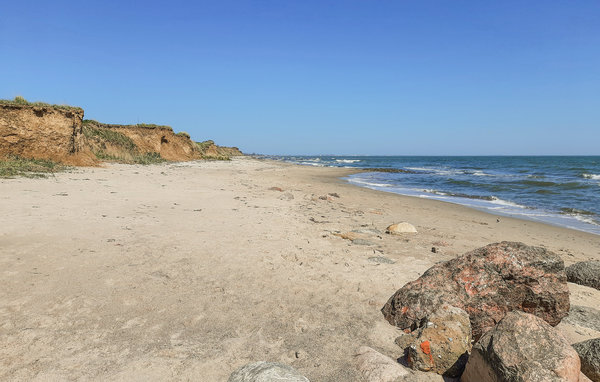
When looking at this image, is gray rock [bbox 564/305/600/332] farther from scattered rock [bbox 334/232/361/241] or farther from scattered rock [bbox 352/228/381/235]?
scattered rock [bbox 352/228/381/235]

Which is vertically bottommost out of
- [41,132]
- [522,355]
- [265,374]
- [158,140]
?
[265,374]

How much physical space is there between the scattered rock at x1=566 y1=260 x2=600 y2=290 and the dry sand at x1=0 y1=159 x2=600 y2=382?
8.8 inches

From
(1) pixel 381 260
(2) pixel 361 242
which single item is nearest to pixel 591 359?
(1) pixel 381 260

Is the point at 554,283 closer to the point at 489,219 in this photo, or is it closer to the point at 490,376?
the point at 490,376

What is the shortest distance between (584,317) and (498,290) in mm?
1337

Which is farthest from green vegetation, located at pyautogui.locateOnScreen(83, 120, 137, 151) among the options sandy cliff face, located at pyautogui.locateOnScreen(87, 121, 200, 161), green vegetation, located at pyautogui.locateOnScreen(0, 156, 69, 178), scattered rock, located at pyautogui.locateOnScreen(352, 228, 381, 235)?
scattered rock, located at pyautogui.locateOnScreen(352, 228, 381, 235)

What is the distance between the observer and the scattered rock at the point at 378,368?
8.53 ft

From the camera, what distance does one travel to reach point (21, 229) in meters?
5.77

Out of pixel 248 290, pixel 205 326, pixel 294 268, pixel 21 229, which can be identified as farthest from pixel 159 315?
pixel 21 229

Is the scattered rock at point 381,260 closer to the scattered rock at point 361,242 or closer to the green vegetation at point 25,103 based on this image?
the scattered rock at point 361,242

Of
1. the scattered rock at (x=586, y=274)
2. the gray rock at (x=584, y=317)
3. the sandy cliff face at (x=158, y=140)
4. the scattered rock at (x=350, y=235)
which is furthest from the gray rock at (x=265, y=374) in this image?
the sandy cliff face at (x=158, y=140)

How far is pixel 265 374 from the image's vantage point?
234 cm

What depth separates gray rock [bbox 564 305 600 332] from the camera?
141 inches

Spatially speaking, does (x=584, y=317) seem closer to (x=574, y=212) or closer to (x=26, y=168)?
(x=574, y=212)
